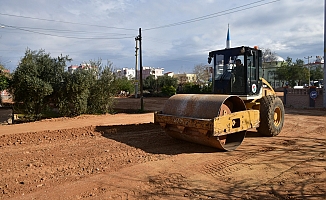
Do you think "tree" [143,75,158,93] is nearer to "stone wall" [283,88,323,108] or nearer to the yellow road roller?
"stone wall" [283,88,323,108]

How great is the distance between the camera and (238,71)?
842cm

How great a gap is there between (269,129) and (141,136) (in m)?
3.97

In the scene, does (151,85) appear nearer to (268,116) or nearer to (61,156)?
(268,116)

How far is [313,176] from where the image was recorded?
500cm

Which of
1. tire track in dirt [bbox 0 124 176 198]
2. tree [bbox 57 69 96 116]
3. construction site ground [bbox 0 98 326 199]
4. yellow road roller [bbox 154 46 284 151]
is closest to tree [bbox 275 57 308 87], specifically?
tree [bbox 57 69 96 116]

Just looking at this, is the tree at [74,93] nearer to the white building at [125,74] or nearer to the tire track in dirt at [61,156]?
the white building at [125,74]

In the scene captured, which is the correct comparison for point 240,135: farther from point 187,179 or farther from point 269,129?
point 187,179

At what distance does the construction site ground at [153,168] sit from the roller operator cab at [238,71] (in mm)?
1678

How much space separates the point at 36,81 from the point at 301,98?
1952cm

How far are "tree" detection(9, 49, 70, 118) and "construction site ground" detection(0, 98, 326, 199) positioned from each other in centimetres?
586

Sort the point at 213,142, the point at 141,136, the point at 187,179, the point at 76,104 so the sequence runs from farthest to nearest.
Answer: the point at 76,104, the point at 141,136, the point at 213,142, the point at 187,179

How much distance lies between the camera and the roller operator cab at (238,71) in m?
8.28

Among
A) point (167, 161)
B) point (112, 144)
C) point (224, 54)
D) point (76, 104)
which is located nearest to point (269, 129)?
point (224, 54)

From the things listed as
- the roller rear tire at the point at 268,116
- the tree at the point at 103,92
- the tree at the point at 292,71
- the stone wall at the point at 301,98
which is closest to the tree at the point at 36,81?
the tree at the point at 103,92
